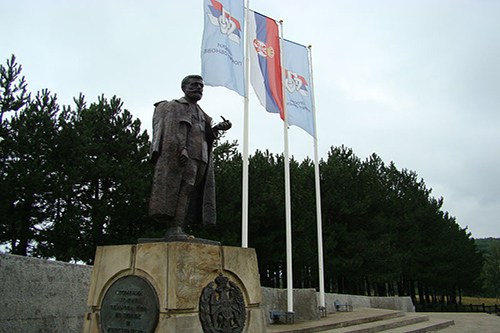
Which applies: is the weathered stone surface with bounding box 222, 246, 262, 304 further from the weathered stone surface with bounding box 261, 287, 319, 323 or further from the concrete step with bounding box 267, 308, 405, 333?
the weathered stone surface with bounding box 261, 287, 319, 323

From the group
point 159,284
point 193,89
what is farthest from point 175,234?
point 193,89

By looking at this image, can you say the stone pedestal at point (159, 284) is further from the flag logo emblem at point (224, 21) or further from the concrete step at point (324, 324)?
the flag logo emblem at point (224, 21)

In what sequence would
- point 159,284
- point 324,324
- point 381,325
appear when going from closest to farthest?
point 159,284 → point 324,324 → point 381,325

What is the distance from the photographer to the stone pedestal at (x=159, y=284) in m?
3.75

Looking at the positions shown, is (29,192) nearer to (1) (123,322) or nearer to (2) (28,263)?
(2) (28,263)

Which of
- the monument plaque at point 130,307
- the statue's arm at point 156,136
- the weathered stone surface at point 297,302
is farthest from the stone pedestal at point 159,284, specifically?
the weathered stone surface at point 297,302

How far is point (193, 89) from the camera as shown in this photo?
485cm

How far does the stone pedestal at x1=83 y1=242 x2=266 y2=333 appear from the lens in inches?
147

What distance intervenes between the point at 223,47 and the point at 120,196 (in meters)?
8.25

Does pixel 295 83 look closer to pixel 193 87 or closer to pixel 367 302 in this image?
pixel 193 87

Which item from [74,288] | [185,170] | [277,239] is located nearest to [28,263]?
[74,288]

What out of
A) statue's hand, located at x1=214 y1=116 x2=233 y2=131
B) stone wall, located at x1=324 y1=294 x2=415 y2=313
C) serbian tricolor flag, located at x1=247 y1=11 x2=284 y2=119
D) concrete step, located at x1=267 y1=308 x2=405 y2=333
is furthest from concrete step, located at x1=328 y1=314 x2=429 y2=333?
serbian tricolor flag, located at x1=247 y1=11 x2=284 y2=119

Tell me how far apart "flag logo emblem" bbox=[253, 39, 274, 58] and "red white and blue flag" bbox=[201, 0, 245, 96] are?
69 centimetres

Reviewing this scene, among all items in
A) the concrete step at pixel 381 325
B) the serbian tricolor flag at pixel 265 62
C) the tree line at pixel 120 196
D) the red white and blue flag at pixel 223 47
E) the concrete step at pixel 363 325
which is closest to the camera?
the concrete step at pixel 363 325
